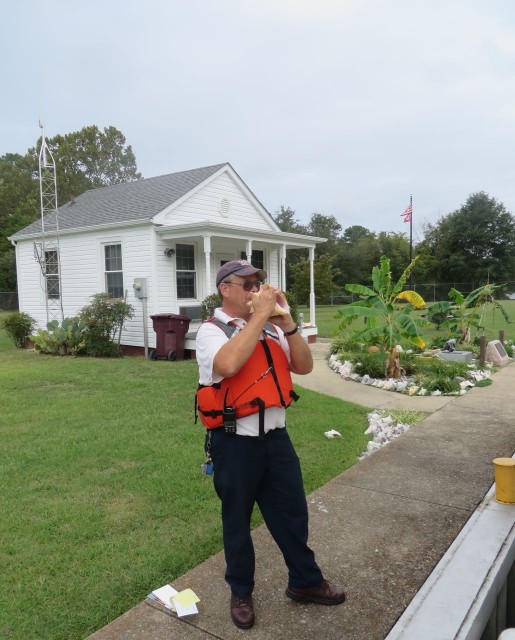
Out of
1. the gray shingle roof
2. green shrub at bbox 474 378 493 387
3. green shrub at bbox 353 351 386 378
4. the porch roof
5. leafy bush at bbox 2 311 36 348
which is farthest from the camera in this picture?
leafy bush at bbox 2 311 36 348

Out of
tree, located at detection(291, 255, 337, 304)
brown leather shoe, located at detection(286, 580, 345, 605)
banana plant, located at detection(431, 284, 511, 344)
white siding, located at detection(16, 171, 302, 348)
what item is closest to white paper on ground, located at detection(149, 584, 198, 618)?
brown leather shoe, located at detection(286, 580, 345, 605)

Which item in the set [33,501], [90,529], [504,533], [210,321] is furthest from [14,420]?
[504,533]

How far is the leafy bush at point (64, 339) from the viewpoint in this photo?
42.1 feet

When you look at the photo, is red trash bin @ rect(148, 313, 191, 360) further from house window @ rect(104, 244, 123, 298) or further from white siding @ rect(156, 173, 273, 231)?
Answer: white siding @ rect(156, 173, 273, 231)

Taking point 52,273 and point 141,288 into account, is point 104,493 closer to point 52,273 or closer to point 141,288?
point 141,288

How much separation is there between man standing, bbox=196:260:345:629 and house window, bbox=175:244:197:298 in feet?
37.6

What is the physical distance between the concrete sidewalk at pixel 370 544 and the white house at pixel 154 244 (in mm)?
8223

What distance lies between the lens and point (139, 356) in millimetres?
13031

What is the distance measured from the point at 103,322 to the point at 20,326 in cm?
420

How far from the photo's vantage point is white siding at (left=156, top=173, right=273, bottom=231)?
13484 millimetres

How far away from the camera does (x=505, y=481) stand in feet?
11.7

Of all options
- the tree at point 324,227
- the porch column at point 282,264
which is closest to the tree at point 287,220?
the tree at point 324,227

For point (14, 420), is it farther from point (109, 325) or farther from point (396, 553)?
point (109, 325)

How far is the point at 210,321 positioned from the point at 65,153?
55.6m
